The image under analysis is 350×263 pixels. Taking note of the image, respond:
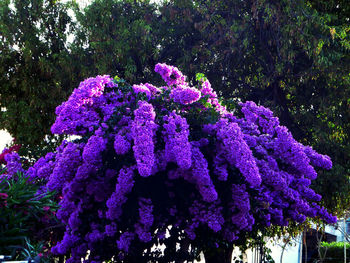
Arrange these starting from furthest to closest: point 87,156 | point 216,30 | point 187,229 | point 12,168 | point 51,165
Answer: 1. point 216,30
2. point 12,168
3. point 51,165
4. point 187,229
5. point 87,156

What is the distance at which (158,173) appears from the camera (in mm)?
6035

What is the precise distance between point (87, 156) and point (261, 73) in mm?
8561

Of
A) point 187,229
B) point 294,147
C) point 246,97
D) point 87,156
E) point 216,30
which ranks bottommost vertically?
point 187,229

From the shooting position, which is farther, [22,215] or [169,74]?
[169,74]

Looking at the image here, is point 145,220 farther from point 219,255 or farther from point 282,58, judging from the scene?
point 282,58

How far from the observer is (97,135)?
5.71 meters

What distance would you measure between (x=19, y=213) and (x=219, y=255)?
169 inches

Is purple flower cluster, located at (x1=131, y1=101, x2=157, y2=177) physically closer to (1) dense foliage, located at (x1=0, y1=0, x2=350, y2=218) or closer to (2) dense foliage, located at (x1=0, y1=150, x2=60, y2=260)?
(2) dense foliage, located at (x1=0, y1=150, x2=60, y2=260)

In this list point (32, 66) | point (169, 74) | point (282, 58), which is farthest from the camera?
point (32, 66)

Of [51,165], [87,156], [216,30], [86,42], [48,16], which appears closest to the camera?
[87,156]

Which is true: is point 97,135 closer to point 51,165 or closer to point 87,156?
point 87,156

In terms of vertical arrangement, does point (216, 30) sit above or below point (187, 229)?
above

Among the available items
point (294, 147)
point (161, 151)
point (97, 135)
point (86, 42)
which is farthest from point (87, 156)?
point (86, 42)

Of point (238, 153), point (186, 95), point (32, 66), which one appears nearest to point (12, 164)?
point (186, 95)
